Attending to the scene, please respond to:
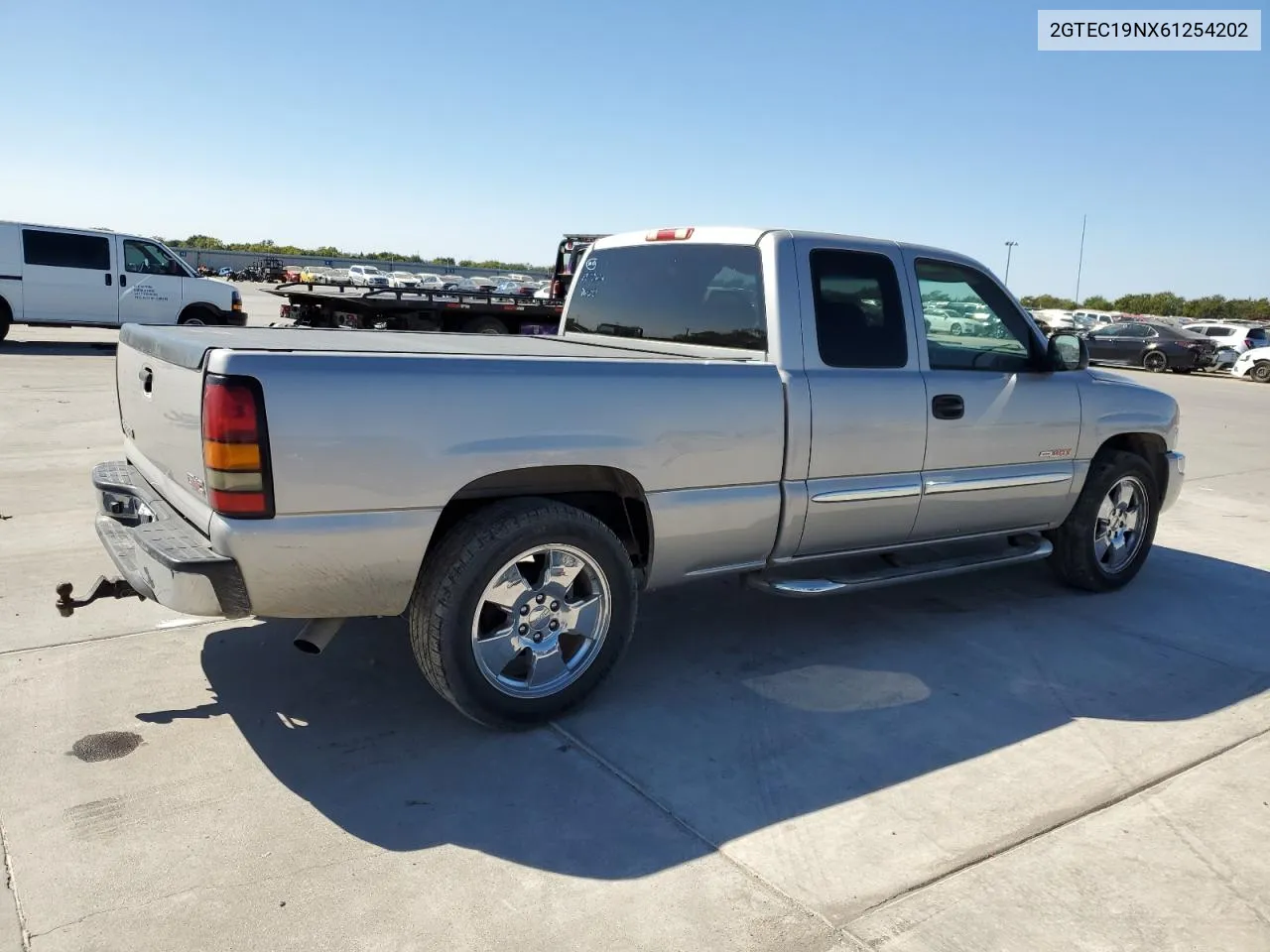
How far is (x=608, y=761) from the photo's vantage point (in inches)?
135

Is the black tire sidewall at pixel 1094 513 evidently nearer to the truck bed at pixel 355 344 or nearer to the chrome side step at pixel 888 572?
the chrome side step at pixel 888 572

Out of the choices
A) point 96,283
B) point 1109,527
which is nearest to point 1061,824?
point 1109,527

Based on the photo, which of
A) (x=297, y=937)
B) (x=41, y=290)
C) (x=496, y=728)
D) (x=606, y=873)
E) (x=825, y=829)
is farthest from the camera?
(x=41, y=290)

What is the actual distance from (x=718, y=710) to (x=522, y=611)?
2.99 feet

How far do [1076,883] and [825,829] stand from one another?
725 mm

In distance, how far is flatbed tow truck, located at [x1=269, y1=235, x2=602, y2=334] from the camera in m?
15.6

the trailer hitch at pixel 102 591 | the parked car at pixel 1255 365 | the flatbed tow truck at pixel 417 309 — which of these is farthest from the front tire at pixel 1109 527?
the parked car at pixel 1255 365

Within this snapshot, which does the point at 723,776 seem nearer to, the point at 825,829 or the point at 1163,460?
the point at 825,829

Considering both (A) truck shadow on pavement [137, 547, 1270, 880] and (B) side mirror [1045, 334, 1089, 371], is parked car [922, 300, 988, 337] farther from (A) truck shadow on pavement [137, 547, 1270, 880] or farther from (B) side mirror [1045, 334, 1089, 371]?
(A) truck shadow on pavement [137, 547, 1270, 880]

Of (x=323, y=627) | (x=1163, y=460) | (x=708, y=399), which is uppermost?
(x=708, y=399)

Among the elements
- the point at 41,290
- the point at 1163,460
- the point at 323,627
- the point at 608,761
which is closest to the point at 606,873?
the point at 608,761

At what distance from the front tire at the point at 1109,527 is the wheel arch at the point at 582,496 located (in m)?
2.81

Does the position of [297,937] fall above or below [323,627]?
below

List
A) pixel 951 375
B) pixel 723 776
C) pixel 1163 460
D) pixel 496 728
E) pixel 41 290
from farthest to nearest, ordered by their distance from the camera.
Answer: pixel 41 290, pixel 1163 460, pixel 951 375, pixel 496 728, pixel 723 776
